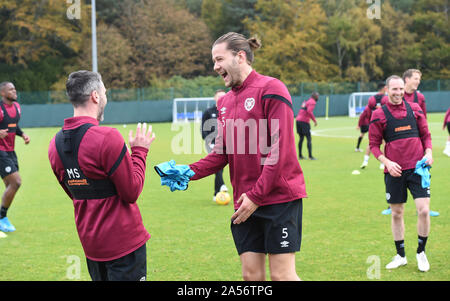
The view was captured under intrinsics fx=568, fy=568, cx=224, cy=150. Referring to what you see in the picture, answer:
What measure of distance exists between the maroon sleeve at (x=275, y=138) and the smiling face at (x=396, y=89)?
3.16 metres

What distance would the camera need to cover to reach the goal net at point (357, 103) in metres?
46.8

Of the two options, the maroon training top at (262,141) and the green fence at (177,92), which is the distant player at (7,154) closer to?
the maroon training top at (262,141)

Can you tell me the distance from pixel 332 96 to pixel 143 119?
16573 millimetres

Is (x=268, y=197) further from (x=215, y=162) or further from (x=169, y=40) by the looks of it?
(x=169, y=40)

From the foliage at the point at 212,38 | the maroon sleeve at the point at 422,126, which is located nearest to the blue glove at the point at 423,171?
the maroon sleeve at the point at 422,126

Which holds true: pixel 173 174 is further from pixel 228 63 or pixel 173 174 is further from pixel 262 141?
pixel 228 63

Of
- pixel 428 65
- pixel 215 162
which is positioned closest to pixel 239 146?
pixel 215 162

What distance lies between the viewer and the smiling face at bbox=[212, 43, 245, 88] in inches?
168

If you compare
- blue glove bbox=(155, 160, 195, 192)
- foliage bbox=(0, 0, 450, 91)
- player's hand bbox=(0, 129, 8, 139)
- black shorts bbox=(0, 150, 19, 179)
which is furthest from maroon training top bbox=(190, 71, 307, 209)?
foliage bbox=(0, 0, 450, 91)

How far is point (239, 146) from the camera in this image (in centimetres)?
436

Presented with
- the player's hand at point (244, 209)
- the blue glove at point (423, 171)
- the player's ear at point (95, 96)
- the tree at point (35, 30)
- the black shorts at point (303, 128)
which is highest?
the tree at point (35, 30)

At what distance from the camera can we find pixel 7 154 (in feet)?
32.0

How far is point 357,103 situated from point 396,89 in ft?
146

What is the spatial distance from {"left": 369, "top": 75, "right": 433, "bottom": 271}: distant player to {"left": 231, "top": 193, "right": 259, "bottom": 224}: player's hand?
3.04 m
